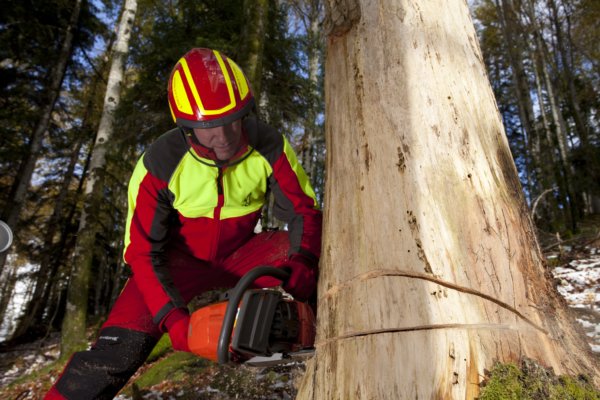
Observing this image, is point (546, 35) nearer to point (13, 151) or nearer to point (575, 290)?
point (575, 290)

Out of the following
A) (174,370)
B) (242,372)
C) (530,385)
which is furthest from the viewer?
(174,370)

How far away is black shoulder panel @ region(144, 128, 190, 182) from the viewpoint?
236 centimetres

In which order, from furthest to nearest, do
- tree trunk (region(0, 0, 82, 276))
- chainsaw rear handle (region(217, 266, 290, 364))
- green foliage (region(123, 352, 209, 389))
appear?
tree trunk (region(0, 0, 82, 276)) < green foliage (region(123, 352, 209, 389)) < chainsaw rear handle (region(217, 266, 290, 364))

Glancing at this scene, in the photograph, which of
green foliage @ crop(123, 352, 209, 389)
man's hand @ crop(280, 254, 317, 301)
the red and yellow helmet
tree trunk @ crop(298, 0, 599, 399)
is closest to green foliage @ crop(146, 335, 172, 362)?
green foliage @ crop(123, 352, 209, 389)

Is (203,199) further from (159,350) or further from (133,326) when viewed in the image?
(159,350)

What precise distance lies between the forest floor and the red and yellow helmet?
5.97 feet

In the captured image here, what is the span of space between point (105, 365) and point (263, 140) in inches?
57.1

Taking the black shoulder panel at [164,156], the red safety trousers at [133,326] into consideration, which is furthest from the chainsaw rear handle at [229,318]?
the black shoulder panel at [164,156]

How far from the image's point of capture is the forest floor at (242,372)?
11.2ft

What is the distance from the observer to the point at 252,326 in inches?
66.0

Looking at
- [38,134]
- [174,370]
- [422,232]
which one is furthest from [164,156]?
[38,134]

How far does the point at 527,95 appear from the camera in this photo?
12.5 metres

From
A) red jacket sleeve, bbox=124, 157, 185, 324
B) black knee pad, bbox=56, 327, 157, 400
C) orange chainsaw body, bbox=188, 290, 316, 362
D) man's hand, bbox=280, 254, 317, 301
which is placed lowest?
black knee pad, bbox=56, 327, 157, 400

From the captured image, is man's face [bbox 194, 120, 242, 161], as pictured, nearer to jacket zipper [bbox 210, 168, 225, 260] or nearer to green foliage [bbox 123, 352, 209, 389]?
jacket zipper [bbox 210, 168, 225, 260]
